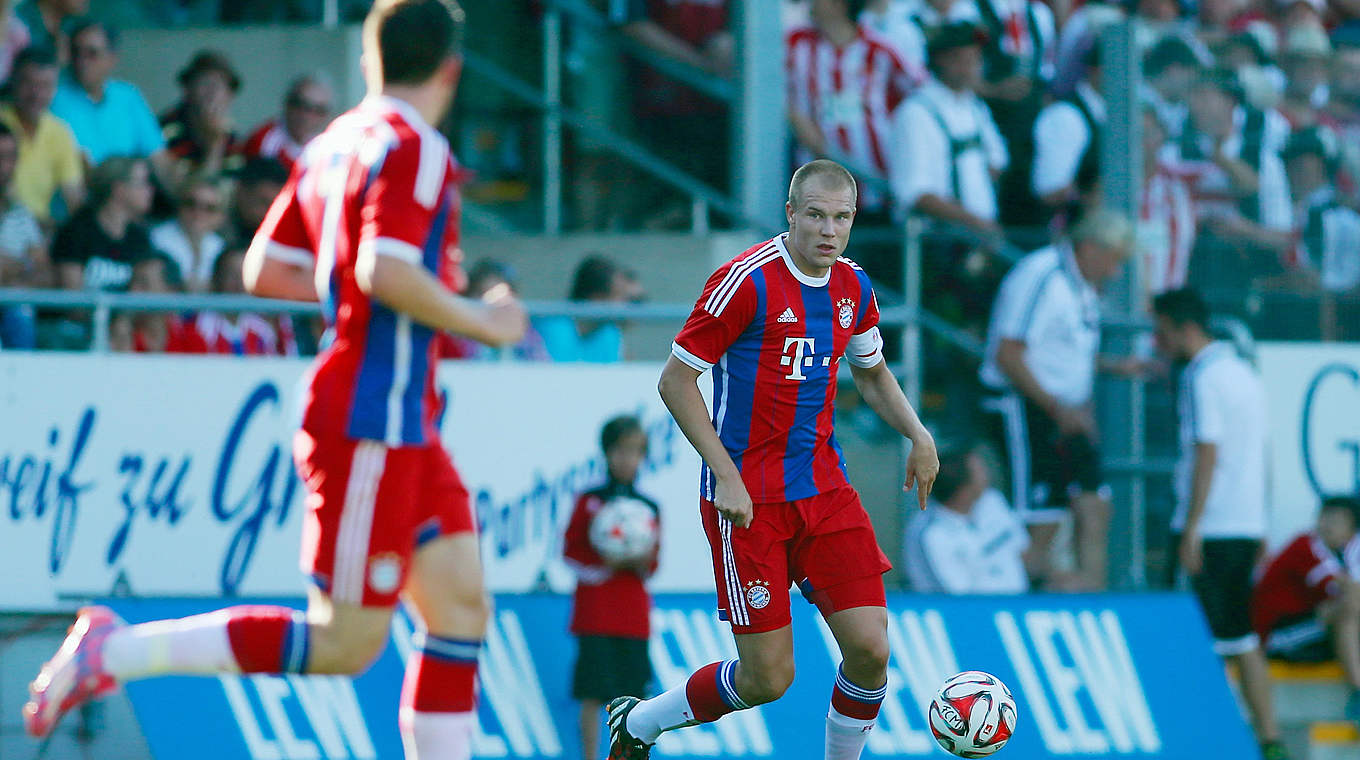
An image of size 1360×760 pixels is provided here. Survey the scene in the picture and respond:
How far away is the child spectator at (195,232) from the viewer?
30.8 feet

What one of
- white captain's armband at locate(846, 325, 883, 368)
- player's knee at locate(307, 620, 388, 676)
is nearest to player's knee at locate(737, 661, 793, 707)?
white captain's armband at locate(846, 325, 883, 368)

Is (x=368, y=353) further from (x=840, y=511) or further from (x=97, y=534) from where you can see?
(x=97, y=534)

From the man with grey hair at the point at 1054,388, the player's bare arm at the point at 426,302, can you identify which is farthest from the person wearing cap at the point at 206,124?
the player's bare arm at the point at 426,302

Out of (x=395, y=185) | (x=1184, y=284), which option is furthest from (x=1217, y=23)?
(x=395, y=185)

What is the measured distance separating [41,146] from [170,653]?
18.3 ft

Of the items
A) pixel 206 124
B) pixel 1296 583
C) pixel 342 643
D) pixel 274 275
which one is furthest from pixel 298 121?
pixel 1296 583

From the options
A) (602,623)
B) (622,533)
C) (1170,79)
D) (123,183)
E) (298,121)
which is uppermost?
(1170,79)

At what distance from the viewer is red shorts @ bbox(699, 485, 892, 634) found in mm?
6324

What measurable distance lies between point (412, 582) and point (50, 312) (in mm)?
4616

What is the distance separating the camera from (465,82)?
12.3 meters

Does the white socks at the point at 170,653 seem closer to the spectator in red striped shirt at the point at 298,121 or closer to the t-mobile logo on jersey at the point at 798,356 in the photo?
the t-mobile logo on jersey at the point at 798,356

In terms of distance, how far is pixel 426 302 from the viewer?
4.78 meters

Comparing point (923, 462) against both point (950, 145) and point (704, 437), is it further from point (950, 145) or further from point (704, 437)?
point (950, 145)

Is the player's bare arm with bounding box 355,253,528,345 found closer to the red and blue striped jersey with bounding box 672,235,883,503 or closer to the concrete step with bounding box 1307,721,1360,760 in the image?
the red and blue striped jersey with bounding box 672,235,883,503
